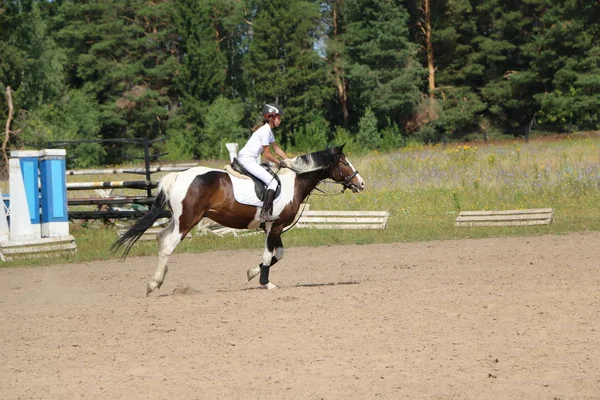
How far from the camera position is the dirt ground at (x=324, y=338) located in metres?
7.52

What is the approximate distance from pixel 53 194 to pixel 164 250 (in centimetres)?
798

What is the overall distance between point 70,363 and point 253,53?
2325 inches

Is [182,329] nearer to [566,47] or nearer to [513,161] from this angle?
[513,161]

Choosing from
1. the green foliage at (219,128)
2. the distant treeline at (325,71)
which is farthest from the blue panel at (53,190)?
the green foliage at (219,128)

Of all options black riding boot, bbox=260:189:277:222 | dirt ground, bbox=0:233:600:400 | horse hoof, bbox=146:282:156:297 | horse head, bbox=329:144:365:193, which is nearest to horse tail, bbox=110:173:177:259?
horse hoof, bbox=146:282:156:297

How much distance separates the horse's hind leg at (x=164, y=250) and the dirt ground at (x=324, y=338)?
28 centimetres

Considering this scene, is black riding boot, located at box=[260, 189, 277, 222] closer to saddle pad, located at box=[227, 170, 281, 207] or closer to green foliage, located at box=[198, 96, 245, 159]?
saddle pad, located at box=[227, 170, 281, 207]

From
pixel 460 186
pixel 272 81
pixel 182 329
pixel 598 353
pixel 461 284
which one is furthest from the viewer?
pixel 272 81

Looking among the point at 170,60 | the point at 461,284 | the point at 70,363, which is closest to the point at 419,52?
the point at 170,60

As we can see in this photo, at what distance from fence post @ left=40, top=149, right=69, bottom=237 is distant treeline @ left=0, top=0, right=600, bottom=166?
3743 cm

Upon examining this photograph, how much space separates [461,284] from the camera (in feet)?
40.2

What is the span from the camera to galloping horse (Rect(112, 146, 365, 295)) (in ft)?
42.5

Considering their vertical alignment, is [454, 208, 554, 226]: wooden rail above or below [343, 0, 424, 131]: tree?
below

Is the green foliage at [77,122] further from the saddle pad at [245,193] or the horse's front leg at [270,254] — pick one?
the horse's front leg at [270,254]
